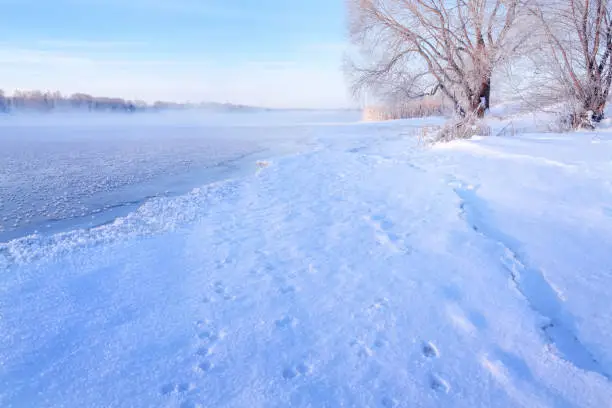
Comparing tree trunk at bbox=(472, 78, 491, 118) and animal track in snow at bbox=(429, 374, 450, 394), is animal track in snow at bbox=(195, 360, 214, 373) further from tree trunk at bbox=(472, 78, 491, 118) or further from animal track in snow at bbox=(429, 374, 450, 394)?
tree trunk at bbox=(472, 78, 491, 118)

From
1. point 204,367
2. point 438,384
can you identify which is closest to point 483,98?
point 438,384

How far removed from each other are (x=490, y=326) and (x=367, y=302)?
31.9 inches

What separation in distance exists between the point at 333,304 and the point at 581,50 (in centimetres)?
896

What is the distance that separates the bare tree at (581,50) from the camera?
8.16m

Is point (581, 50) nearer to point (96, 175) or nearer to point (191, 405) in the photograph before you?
point (191, 405)

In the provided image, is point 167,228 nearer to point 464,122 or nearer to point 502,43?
point 464,122

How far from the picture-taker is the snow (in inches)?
81.2

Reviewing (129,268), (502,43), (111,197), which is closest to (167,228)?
(129,268)

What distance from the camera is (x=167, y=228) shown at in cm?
472

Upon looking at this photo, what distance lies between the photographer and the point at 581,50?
27.6 ft

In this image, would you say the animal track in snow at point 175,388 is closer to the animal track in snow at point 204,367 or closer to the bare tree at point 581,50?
the animal track in snow at point 204,367

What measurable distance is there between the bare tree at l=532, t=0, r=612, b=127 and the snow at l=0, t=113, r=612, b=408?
170 inches

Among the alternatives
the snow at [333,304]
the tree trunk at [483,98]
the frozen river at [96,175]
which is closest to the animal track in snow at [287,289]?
the snow at [333,304]

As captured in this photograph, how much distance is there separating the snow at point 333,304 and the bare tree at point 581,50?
4311mm
